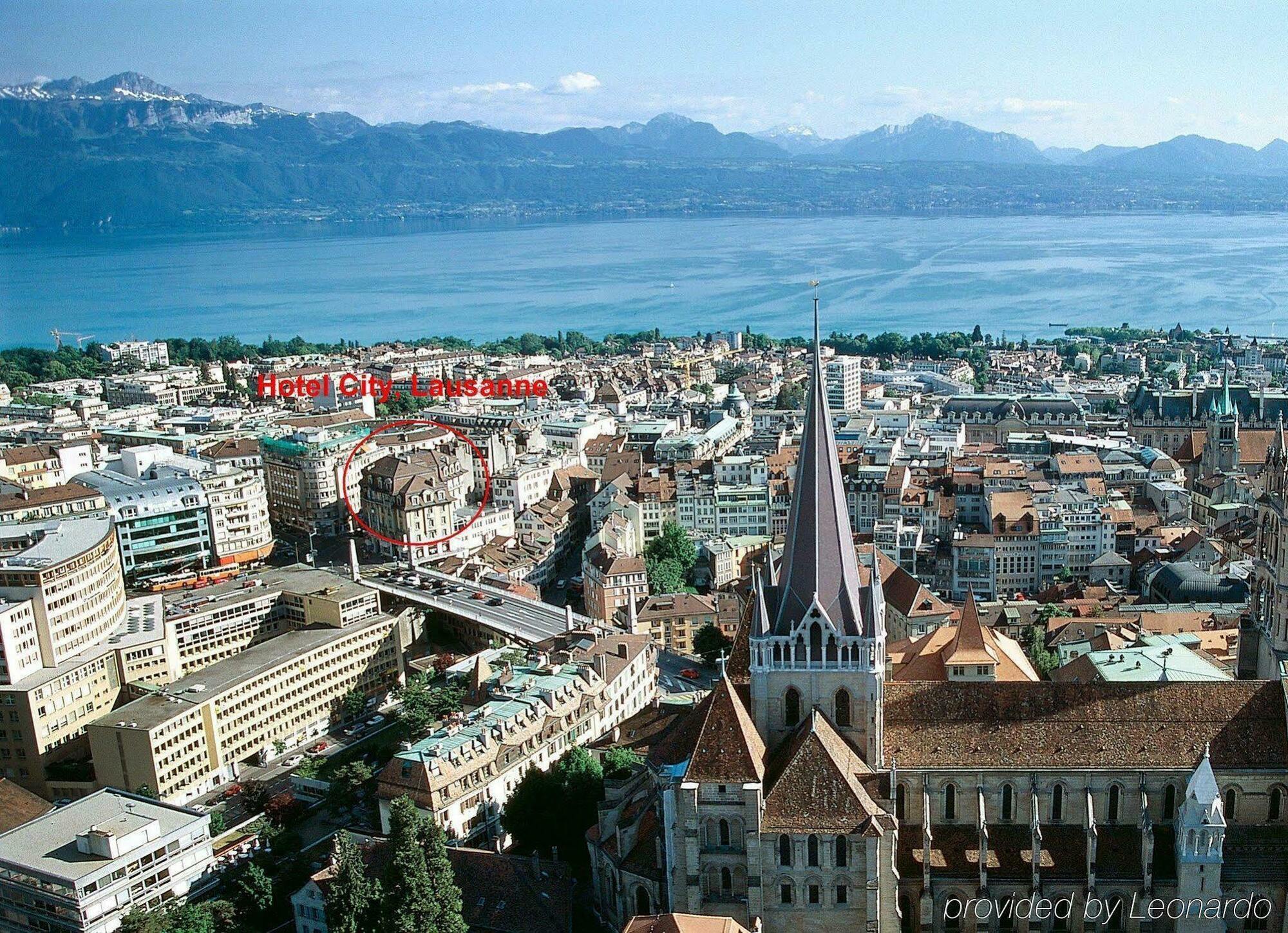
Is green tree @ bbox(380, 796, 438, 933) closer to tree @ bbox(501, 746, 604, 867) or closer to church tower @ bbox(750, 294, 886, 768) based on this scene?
tree @ bbox(501, 746, 604, 867)

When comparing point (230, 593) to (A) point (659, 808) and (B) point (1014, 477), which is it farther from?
(B) point (1014, 477)

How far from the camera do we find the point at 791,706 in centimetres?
3023

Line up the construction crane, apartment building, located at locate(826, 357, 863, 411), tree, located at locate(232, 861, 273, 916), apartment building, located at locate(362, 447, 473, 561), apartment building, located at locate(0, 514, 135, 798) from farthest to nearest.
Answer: the construction crane
apartment building, located at locate(826, 357, 863, 411)
apartment building, located at locate(362, 447, 473, 561)
apartment building, located at locate(0, 514, 135, 798)
tree, located at locate(232, 861, 273, 916)

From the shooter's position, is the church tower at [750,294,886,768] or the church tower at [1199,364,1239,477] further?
the church tower at [1199,364,1239,477]

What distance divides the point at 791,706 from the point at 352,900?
528 inches

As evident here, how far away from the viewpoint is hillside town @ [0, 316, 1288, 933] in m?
29.5

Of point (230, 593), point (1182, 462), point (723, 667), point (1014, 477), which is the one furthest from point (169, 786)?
point (1182, 462)

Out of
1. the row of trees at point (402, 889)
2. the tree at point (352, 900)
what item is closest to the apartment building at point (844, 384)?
the row of trees at point (402, 889)

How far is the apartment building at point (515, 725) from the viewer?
40.6m

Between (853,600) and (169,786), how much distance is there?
3451 cm

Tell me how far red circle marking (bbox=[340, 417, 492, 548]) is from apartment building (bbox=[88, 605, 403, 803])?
14567mm

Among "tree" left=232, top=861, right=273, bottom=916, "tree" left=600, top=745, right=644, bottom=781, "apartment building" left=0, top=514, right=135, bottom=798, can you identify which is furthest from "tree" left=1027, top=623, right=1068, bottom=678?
"apartment building" left=0, top=514, right=135, bottom=798

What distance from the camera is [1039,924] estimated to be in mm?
29969

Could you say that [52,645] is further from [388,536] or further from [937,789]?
[937,789]
